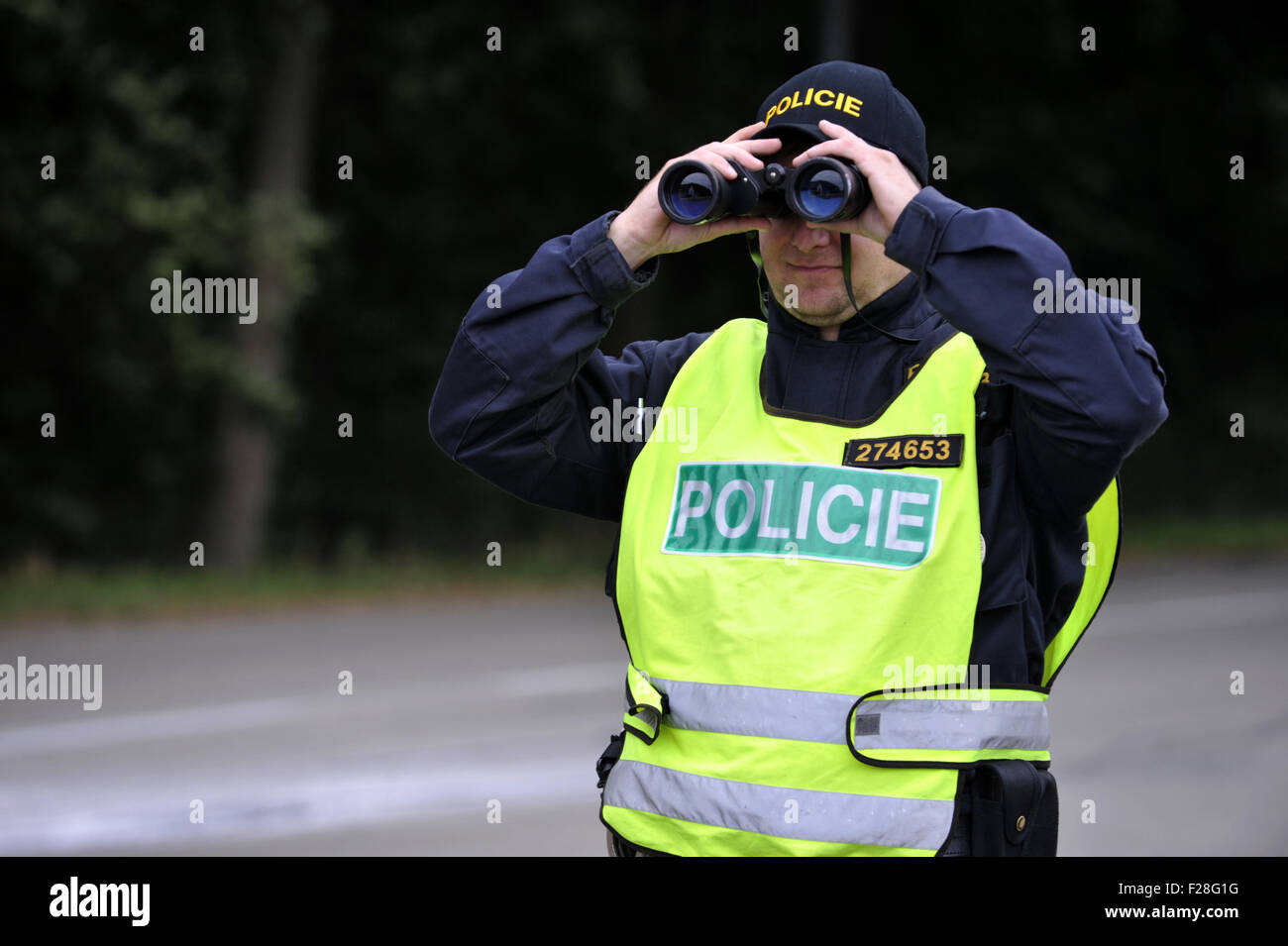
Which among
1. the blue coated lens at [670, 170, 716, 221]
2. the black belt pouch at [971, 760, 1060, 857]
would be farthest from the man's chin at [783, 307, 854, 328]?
the black belt pouch at [971, 760, 1060, 857]

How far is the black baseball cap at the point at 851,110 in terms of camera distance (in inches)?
117

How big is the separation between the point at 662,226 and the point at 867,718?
0.94 m

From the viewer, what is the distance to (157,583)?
1441 centimetres

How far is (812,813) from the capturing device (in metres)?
2.66

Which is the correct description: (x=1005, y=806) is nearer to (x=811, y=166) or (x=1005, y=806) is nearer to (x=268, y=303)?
(x=811, y=166)

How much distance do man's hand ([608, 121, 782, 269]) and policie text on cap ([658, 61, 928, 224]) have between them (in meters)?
0.03

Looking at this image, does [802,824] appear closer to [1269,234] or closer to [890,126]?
[890,126]

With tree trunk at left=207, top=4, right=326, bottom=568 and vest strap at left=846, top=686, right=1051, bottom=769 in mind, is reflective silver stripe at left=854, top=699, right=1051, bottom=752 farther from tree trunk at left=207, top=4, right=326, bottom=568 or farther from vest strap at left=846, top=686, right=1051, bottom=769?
tree trunk at left=207, top=4, right=326, bottom=568

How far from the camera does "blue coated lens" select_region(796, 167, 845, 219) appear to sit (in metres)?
2.80

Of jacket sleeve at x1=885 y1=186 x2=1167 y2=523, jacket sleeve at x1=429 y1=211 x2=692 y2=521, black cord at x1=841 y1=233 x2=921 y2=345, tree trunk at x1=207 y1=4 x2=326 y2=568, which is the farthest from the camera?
tree trunk at x1=207 y1=4 x2=326 y2=568

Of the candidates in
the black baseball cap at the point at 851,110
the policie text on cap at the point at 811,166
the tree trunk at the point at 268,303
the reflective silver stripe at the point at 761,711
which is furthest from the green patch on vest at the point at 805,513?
the tree trunk at the point at 268,303
